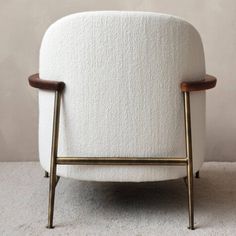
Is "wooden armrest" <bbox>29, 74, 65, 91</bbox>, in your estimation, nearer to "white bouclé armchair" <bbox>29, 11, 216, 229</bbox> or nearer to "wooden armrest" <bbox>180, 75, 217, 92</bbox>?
"white bouclé armchair" <bbox>29, 11, 216, 229</bbox>

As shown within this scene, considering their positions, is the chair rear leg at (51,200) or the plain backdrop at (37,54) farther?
the plain backdrop at (37,54)

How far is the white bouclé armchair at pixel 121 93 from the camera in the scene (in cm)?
145

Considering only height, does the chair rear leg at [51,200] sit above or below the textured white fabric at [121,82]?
below

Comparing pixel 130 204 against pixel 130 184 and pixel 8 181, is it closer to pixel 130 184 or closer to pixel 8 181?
pixel 130 184

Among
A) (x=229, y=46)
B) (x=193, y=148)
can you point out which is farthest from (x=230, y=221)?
(x=229, y=46)

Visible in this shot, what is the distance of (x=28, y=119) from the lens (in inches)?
93.4

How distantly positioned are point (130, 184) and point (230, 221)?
0.55 meters

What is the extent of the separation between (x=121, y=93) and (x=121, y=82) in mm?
36

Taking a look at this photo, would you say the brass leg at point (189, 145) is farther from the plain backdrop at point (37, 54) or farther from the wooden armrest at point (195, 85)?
the plain backdrop at point (37, 54)

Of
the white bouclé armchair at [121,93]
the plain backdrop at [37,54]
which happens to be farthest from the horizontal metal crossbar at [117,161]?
the plain backdrop at [37,54]

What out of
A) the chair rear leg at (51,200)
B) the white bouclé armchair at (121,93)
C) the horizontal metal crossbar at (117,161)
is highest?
the white bouclé armchair at (121,93)

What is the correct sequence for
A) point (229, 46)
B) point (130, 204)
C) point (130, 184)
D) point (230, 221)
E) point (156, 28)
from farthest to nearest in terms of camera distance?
1. point (229, 46)
2. point (130, 184)
3. point (130, 204)
4. point (230, 221)
5. point (156, 28)

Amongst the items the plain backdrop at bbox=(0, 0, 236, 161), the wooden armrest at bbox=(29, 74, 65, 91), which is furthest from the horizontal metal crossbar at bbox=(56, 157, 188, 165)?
the plain backdrop at bbox=(0, 0, 236, 161)

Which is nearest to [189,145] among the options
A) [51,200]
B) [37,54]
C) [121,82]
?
[121,82]
